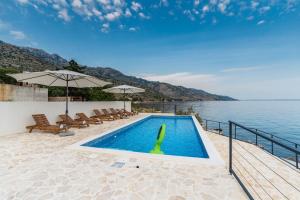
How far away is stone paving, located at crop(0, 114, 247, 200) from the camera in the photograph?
291 cm

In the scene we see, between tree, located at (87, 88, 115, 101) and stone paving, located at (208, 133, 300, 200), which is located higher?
tree, located at (87, 88, 115, 101)

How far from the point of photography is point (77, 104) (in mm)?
11055

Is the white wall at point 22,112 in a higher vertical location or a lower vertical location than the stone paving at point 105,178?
higher

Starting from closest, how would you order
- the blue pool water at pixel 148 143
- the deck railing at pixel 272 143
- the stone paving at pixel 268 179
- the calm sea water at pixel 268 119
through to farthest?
the deck railing at pixel 272 143 → the stone paving at pixel 268 179 → the blue pool water at pixel 148 143 → the calm sea water at pixel 268 119

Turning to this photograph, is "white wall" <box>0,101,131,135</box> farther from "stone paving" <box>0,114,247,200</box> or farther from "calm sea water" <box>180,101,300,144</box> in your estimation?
"calm sea water" <box>180,101,300,144</box>

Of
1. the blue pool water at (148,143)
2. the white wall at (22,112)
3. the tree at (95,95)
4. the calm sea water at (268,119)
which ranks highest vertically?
the tree at (95,95)

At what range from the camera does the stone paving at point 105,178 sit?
291cm

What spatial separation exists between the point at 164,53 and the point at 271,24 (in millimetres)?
12971

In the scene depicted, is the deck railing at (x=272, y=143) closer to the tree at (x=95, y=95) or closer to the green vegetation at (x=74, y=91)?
the tree at (x=95, y=95)

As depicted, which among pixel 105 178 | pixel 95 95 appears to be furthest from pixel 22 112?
pixel 95 95

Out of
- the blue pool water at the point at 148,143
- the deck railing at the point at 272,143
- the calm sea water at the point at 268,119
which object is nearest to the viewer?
the deck railing at the point at 272,143

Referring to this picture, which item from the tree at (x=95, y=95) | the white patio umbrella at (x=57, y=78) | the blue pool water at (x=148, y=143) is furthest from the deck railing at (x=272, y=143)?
the tree at (x=95, y=95)

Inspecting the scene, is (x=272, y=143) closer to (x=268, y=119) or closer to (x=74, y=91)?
(x=74, y=91)

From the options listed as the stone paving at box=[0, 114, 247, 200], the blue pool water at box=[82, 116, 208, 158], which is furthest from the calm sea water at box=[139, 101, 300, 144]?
the stone paving at box=[0, 114, 247, 200]
